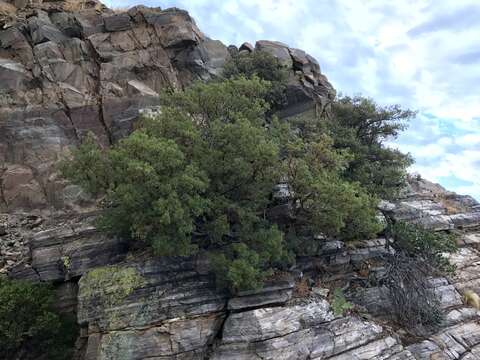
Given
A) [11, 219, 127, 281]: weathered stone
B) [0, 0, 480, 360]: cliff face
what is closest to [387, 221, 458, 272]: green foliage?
[0, 0, 480, 360]: cliff face

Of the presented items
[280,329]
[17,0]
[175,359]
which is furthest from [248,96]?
[17,0]

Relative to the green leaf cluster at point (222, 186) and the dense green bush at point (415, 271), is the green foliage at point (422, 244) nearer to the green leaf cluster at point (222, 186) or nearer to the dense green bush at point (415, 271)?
the dense green bush at point (415, 271)

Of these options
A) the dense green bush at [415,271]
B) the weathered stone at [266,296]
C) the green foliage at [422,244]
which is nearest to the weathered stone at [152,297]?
the weathered stone at [266,296]

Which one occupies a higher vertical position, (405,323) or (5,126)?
(5,126)

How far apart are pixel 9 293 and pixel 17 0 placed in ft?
71.1

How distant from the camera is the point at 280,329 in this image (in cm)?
1109

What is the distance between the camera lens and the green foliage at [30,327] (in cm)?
1170

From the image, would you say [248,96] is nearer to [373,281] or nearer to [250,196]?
[250,196]

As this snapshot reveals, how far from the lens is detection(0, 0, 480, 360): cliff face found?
10.9 metres

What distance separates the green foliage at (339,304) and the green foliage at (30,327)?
8505 millimetres

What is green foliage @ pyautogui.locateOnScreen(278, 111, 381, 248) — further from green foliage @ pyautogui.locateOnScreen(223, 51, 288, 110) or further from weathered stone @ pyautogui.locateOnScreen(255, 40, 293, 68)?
weathered stone @ pyautogui.locateOnScreen(255, 40, 293, 68)

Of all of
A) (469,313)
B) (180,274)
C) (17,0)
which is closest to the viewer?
(180,274)

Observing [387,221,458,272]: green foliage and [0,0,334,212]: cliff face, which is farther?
[0,0,334,212]: cliff face

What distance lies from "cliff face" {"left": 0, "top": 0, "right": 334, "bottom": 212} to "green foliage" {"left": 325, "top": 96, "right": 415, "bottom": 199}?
16.0ft
